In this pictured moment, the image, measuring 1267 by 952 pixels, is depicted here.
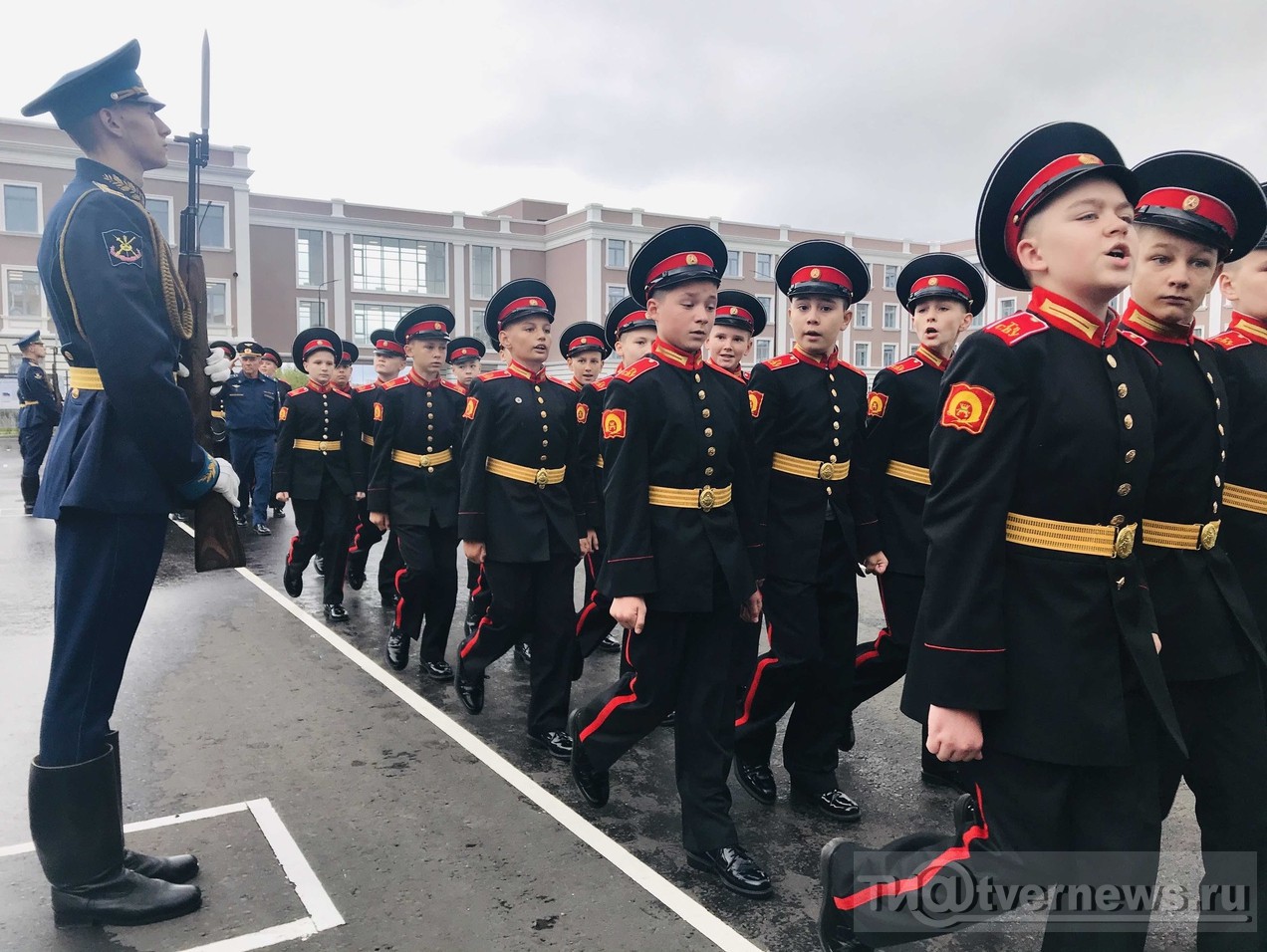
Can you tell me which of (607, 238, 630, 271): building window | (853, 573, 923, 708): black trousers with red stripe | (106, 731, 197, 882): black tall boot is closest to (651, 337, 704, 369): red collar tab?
(853, 573, 923, 708): black trousers with red stripe

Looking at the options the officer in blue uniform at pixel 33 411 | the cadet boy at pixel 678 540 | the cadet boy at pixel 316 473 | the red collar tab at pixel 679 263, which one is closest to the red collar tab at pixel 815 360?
the cadet boy at pixel 678 540

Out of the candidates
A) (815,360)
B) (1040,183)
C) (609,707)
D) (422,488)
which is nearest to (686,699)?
(609,707)

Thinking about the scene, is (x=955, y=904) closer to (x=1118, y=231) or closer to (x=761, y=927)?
(x=761, y=927)

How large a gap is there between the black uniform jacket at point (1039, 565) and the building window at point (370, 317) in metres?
61.3

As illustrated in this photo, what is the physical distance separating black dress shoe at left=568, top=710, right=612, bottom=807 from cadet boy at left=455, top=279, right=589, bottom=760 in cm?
82

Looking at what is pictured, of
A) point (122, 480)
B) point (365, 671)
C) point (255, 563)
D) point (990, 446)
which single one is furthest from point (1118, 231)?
point (255, 563)

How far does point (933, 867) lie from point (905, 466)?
2405 millimetres

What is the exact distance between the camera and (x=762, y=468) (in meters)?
4.44

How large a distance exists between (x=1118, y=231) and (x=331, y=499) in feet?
23.1

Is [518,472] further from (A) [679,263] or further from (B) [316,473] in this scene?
(B) [316,473]

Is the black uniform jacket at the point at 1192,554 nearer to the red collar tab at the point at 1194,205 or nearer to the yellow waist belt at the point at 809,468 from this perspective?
the red collar tab at the point at 1194,205

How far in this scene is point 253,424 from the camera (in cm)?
1290

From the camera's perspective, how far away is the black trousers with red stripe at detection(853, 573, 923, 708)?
4.39m

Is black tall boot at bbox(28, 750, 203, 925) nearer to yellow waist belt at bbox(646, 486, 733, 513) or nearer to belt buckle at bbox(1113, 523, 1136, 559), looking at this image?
yellow waist belt at bbox(646, 486, 733, 513)
